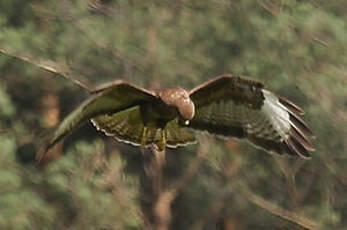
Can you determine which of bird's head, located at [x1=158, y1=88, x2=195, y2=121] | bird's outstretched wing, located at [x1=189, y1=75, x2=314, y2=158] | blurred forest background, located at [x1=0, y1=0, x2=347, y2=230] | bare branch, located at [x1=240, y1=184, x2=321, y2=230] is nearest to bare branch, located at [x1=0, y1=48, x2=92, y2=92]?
blurred forest background, located at [x1=0, y1=0, x2=347, y2=230]

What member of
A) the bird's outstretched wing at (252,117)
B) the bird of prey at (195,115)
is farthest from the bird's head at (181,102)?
the bird's outstretched wing at (252,117)

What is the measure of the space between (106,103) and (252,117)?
2.56ft

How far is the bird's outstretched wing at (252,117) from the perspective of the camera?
5.59 metres

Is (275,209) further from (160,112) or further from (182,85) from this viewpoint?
(160,112)

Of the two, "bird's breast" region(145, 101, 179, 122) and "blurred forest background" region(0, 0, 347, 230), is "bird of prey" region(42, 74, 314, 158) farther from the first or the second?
"blurred forest background" region(0, 0, 347, 230)

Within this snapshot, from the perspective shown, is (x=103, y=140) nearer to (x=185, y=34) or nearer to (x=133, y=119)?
(x=185, y=34)

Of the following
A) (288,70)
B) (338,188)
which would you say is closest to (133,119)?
(288,70)

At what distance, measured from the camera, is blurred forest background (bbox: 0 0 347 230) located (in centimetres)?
1005

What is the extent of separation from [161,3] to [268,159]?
157 cm

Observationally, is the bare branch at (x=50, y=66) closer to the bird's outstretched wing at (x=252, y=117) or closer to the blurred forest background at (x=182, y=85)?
the blurred forest background at (x=182, y=85)

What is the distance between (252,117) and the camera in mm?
5742

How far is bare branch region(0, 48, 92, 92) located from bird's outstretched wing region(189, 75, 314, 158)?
445 cm

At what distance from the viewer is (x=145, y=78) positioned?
10.2 metres

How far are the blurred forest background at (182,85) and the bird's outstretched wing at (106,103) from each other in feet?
14.9
